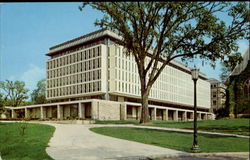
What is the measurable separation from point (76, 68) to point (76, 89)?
14.8ft

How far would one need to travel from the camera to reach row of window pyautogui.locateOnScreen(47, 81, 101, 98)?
56750 millimetres

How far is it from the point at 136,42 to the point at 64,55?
118 ft

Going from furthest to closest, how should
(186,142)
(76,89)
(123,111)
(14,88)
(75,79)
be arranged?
(75,79) < (76,89) < (123,111) < (186,142) < (14,88)

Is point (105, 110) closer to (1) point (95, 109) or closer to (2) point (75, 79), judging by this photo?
(1) point (95, 109)

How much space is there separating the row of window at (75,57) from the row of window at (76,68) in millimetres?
920

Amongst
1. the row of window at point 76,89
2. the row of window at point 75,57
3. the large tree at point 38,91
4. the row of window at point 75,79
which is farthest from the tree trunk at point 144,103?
the row of window at point 75,57

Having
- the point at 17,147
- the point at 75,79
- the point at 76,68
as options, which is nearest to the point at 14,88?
the point at 17,147

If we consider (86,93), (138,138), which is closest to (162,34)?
(138,138)

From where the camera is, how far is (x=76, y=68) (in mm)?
59250

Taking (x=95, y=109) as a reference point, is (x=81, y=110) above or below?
below

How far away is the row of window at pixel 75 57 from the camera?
56594 mm

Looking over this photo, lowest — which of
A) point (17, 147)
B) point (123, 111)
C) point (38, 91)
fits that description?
point (123, 111)

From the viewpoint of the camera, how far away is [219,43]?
23562 mm

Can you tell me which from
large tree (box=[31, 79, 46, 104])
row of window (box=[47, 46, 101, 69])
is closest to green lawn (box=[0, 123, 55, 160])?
large tree (box=[31, 79, 46, 104])
